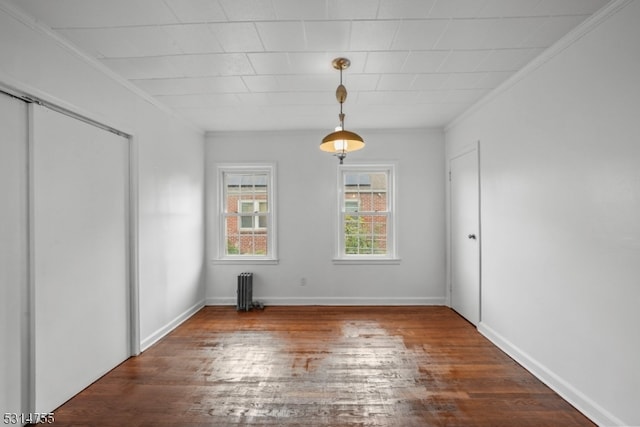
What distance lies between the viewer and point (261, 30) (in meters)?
2.18

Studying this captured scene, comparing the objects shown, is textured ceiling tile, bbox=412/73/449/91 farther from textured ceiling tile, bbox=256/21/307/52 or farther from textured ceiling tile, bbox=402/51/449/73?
textured ceiling tile, bbox=256/21/307/52

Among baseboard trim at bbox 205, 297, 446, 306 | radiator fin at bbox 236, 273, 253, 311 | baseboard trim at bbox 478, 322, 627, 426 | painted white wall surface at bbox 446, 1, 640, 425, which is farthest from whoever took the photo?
baseboard trim at bbox 205, 297, 446, 306

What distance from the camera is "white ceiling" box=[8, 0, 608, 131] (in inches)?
76.9

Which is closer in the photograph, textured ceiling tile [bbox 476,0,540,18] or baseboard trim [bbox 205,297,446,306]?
textured ceiling tile [bbox 476,0,540,18]

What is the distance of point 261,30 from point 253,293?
3.69 meters

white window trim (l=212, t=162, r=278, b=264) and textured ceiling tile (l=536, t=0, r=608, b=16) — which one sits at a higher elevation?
textured ceiling tile (l=536, t=0, r=608, b=16)

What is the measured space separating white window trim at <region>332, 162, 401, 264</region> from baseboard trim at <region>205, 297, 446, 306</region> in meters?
0.56

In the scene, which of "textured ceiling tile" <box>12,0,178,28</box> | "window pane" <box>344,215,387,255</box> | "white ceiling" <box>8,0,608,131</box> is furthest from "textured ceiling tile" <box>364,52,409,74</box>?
"window pane" <box>344,215,387,255</box>

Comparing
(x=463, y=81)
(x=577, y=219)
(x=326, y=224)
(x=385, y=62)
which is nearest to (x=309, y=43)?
(x=385, y=62)

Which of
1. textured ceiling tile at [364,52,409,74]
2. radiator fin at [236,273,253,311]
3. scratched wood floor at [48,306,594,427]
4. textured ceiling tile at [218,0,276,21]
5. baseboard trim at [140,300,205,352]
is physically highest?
textured ceiling tile at [218,0,276,21]

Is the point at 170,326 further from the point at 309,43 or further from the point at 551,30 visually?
the point at 551,30

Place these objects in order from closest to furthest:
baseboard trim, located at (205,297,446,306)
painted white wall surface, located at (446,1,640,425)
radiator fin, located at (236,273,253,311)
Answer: painted white wall surface, located at (446,1,640,425) → radiator fin, located at (236,273,253,311) → baseboard trim, located at (205,297,446,306)

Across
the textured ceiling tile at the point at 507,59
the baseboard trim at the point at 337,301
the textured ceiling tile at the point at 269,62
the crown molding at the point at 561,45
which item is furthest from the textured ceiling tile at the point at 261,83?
the baseboard trim at the point at 337,301

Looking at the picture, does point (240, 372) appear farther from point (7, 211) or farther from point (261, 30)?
point (261, 30)
